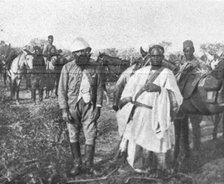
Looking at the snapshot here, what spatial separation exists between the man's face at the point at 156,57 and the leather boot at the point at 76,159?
1391mm

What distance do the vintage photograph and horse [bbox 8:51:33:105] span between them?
0.05ft

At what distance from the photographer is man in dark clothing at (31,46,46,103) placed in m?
5.43

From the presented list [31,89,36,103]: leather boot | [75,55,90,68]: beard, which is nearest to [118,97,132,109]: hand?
[75,55,90,68]: beard

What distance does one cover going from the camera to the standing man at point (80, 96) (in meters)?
5.12

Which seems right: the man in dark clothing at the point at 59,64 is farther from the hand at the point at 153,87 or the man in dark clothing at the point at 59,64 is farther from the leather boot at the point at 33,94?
the hand at the point at 153,87

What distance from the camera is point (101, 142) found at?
5.39 m

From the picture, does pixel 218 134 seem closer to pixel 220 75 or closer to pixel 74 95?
pixel 220 75

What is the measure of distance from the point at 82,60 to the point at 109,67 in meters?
0.48

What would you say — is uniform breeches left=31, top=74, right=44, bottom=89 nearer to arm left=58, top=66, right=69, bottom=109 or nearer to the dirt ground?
the dirt ground

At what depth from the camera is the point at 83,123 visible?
521 centimetres

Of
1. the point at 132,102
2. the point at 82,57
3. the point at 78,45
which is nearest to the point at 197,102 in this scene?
the point at 132,102

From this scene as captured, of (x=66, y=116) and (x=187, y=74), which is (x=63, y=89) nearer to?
(x=66, y=116)

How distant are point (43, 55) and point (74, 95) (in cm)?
78

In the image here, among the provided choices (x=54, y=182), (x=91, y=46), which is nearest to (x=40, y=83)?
(x=91, y=46)
